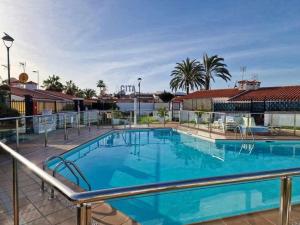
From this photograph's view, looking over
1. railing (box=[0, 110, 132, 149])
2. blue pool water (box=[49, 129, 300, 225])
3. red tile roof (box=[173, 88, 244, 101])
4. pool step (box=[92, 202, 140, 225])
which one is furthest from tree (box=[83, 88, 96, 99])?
pool step (box=[92, 202, 140, 225])

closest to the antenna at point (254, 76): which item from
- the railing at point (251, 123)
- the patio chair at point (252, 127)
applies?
the railing at point (251, 123)

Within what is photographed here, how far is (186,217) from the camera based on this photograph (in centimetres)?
421

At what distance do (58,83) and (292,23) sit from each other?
145 feet

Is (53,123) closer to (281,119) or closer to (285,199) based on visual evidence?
(285,199)

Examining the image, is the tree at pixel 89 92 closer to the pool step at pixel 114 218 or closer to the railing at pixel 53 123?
the railing at pixel 53 123

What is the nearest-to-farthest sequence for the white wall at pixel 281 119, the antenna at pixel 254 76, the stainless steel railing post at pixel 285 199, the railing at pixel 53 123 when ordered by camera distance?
1. the stainless steel railing post at pixel 285 199
2. the railing at pixel 53 123
3. the white wall at pixel 281 119
4. the antenna at pixel 254 76

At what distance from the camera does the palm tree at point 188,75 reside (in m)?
34.3

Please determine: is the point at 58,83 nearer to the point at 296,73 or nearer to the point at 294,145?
the point at 296,73

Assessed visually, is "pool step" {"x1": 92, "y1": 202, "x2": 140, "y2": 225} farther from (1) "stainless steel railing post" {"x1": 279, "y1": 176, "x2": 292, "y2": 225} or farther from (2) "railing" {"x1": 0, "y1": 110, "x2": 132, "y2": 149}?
(2) "railing" {"x1": 0, "y1": 110, "x2": 132, "y2": 149}

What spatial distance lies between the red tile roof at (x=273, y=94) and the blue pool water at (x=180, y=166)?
7704 mm

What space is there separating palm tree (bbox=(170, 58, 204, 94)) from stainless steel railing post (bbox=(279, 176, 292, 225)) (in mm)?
32334

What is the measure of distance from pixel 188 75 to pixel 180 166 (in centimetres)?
2710

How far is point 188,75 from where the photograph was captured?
115 ft

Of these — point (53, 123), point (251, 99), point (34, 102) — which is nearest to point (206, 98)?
point (251, 99)
